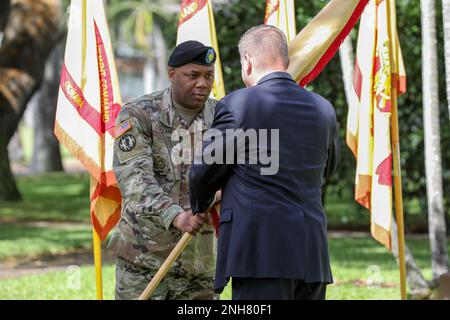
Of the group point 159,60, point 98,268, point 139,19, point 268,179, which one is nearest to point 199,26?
point 98,268

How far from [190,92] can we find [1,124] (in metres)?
13.4

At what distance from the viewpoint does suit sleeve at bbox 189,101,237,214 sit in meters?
4.43

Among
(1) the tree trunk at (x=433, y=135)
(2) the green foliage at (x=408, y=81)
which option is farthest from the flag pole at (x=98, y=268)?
(2) the green foliage at (x=408, y=81)

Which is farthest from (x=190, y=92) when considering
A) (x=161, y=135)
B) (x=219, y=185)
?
(x=219, y=185)

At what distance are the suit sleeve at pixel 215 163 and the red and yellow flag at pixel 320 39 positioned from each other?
2.41 ft

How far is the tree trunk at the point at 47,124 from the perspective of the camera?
101 ft

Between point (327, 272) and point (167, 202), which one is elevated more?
point (167, 202)

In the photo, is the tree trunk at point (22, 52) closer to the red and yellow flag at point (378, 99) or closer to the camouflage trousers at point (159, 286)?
the red and yellow flag at point (378, 99)

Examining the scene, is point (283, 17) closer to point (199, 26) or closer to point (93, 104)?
point (199, 26)

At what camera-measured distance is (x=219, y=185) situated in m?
4.55

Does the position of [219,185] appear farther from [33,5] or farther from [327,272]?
[33,5]

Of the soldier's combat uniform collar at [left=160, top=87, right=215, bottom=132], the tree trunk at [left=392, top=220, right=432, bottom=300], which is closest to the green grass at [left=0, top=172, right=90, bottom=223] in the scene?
the tree trunk at [left=392, top=220, right=432, bottom=300]

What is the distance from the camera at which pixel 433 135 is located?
31.9ft
